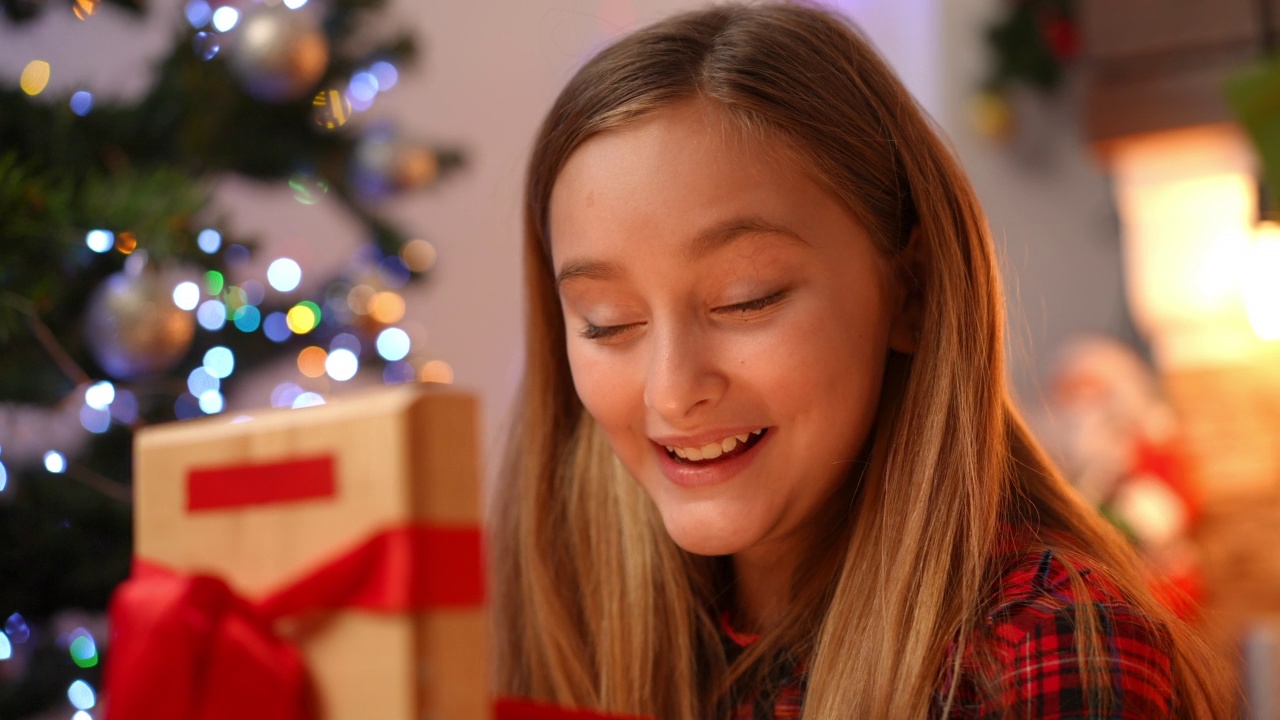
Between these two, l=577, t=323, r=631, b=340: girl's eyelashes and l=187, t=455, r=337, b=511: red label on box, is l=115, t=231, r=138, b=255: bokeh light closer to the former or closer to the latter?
l=577, t=323, r=631, b=340: girl's eyelashes

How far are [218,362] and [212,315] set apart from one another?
56 mm

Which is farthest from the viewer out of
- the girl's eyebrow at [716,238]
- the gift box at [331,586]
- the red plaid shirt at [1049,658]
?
the girl's eyebrow at [716,238]

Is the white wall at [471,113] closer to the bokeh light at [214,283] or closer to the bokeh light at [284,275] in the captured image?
the bokeh light at [284,275]

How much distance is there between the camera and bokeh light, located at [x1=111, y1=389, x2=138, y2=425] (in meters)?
1.29

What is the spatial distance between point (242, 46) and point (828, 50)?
29.5 inches

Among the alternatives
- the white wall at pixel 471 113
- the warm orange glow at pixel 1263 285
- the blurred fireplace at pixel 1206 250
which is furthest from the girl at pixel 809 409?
the warm orange glow at pixel 1263 285

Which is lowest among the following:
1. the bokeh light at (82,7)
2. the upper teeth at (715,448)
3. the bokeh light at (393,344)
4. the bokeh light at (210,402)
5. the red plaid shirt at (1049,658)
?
the red plaid shirt at (1049,658)

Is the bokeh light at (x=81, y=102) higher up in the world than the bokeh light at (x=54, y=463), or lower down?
higher up

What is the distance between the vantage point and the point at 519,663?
108 cm

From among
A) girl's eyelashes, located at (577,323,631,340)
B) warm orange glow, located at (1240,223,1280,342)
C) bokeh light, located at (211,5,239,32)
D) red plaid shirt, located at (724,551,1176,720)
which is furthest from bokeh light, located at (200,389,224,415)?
warm orange glow, located at (1240,223,1280,342)

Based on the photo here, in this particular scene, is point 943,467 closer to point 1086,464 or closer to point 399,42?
point 399,42

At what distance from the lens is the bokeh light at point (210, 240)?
1.31 meters

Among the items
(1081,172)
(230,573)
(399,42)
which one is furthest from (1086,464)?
(230,573)

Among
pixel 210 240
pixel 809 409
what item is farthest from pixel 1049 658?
pixel 210 240
